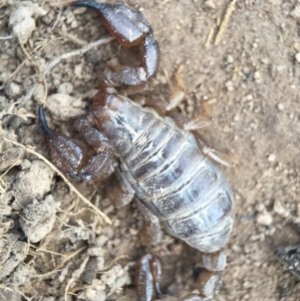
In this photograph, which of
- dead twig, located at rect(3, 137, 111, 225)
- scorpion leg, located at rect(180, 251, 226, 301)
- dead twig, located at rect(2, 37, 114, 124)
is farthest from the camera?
scorpion leg, located at rect(180, 251, 226, 301)

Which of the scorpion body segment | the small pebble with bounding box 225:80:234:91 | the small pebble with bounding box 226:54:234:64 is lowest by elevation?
the scorpion body segment

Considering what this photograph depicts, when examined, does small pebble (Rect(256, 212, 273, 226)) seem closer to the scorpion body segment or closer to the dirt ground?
the dirt ground

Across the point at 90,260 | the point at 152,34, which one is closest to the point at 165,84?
the point at 152,34

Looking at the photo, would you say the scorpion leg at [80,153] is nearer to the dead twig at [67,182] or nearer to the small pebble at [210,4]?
the dead twig at [67,182]

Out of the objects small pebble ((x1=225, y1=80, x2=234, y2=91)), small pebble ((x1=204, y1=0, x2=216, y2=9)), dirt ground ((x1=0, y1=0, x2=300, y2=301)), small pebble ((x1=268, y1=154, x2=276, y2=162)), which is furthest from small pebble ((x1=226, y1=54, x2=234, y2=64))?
small pebble ((x1=268, y1=154, x2=276, y2=162))

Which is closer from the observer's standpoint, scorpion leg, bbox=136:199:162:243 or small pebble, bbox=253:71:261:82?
small pebble, bbox=253:71:261:82

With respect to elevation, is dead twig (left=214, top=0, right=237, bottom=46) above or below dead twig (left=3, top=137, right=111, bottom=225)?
above
